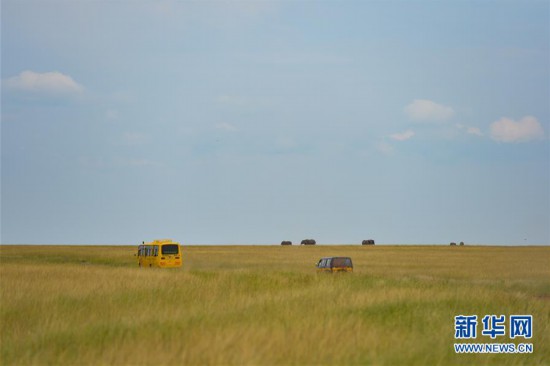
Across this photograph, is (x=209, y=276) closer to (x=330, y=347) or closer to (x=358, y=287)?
(x=358, y=287)

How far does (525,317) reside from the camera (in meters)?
21.0

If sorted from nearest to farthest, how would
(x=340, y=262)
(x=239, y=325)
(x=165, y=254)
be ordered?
(x=239, y=325)
(x=340, y=262)
(x=165, y=254)

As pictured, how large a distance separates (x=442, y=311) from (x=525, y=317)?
247 centimetres

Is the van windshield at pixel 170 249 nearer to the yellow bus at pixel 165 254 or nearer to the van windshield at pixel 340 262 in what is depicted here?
the yellow bus at pixel 165 254

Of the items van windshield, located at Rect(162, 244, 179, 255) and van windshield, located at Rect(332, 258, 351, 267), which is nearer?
van windshield, located at Rect(332, 258, 351, 267)

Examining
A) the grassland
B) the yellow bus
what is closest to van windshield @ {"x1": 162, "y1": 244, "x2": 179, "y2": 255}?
the yellow bus

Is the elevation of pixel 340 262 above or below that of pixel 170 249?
below

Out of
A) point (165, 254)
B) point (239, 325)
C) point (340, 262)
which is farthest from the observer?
point (165, 254)

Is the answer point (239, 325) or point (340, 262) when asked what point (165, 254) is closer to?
point (340, 262)

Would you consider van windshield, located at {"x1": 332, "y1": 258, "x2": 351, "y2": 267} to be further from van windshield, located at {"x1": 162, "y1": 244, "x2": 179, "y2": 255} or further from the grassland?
van windshield, located at {"x1": 162, "y1": 244, "x2": 179, "y2": 255}

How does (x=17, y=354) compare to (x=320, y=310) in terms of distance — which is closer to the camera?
(x=17, y=354)

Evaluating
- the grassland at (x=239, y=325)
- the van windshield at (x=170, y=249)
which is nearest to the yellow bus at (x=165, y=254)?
the van windshield at (x=170, y=249)

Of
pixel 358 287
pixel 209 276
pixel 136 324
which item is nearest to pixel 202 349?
pixel 136 324

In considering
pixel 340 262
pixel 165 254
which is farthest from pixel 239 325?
pixel 165 254
